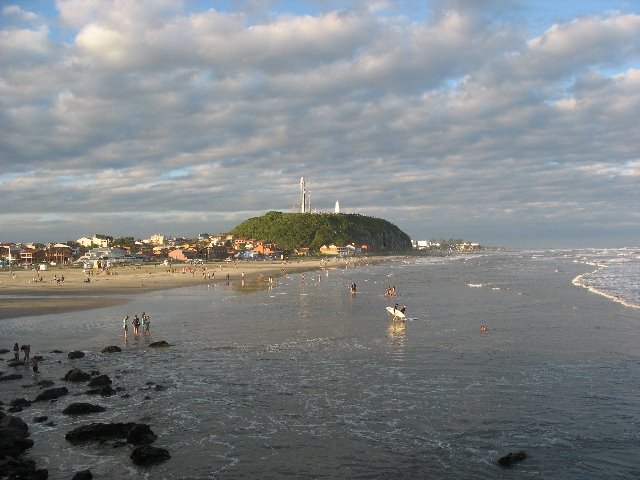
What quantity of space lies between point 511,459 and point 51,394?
1299 cm

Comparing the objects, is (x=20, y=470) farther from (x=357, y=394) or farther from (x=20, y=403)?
(x=357, y=394)

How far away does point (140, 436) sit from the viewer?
1277 centimetres

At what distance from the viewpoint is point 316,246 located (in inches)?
7505

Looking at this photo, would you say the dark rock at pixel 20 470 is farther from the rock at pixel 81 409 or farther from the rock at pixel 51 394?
the rock at pixel 51 394

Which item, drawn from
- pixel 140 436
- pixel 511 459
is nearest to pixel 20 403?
pixel 140 436

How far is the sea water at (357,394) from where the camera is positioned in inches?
460

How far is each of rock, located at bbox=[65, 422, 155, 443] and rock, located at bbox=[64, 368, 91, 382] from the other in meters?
5.40

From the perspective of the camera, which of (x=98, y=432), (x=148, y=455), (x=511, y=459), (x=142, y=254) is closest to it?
(x=511, y=459)

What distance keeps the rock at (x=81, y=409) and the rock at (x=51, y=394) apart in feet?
5.28

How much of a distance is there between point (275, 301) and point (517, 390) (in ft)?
91.7

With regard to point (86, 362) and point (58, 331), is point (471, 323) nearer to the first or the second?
point (86, 362)

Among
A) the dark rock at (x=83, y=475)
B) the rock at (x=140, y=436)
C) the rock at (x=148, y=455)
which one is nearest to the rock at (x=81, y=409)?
the rock at (x=140, y=436)

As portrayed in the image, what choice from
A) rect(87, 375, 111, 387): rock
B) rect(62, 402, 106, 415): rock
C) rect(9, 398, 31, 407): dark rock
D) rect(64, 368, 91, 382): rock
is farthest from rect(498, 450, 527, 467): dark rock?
rect(64, 368, 91, 382): rock

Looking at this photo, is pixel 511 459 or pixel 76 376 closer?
pixel 511 459
